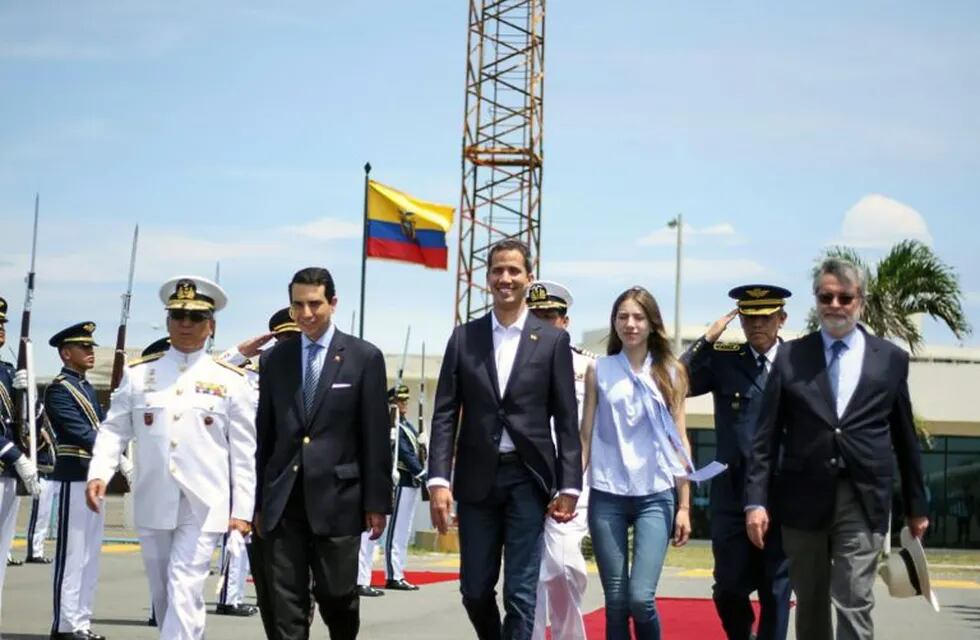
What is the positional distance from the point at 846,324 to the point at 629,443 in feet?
4.42

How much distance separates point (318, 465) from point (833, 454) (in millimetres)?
2461

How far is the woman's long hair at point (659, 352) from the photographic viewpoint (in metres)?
8.85

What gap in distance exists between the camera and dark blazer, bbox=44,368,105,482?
12867 mm

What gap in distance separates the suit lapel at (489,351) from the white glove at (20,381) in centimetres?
457

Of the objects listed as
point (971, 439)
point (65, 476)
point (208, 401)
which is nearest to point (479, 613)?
point (208, 401)

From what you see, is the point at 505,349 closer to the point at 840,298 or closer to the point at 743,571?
the point at 840,298

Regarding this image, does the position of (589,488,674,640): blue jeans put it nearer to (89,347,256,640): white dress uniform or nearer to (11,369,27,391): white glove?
(89,347,256,640): white dress uniform

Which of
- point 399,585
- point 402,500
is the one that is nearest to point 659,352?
point 399,585

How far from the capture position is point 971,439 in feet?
128

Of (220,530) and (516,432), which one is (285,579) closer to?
(220,530)

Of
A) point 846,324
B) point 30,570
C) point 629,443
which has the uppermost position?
point 846,324

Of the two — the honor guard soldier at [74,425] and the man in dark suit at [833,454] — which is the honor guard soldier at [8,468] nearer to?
the honor guard soldier at [74,425]

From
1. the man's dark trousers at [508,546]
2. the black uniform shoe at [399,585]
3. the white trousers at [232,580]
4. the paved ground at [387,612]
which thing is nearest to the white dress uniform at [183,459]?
the man's dark trousers at [508,546]

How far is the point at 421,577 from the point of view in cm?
1969
